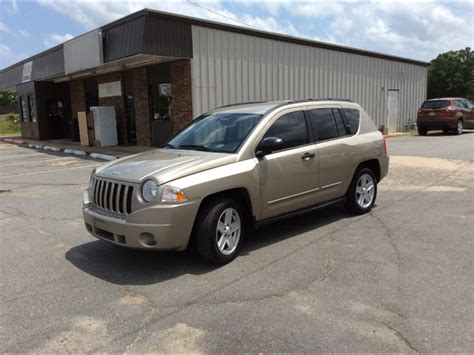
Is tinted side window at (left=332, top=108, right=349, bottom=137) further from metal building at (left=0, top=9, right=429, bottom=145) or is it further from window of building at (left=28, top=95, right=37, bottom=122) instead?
window of building at (left=28, top=95, right=37, bottom=122)

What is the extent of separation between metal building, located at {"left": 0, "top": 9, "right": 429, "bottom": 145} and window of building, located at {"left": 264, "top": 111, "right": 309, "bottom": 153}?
8.48 meters

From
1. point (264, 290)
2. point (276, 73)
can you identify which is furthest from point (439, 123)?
point (264, 290)

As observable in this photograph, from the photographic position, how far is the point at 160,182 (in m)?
4.40

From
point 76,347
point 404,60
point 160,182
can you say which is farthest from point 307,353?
point 404,60

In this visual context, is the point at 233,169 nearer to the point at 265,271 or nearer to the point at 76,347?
the point at 265,271

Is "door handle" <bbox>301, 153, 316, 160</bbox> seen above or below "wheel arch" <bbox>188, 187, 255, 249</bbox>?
above

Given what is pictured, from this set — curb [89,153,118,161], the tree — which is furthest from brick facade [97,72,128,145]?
the tree

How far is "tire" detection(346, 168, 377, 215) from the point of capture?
669 cm

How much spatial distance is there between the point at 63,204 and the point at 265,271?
5052 millimetres

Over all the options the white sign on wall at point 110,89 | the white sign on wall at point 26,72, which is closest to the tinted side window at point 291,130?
the white sign on wall at point 110,89

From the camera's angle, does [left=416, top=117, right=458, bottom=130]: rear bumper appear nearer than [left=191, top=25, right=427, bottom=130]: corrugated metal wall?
No

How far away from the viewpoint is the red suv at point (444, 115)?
21172 millimetres

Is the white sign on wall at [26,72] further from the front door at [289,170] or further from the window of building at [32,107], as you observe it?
the front door at [289,170]

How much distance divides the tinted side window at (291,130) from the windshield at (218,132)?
10.0 inches
